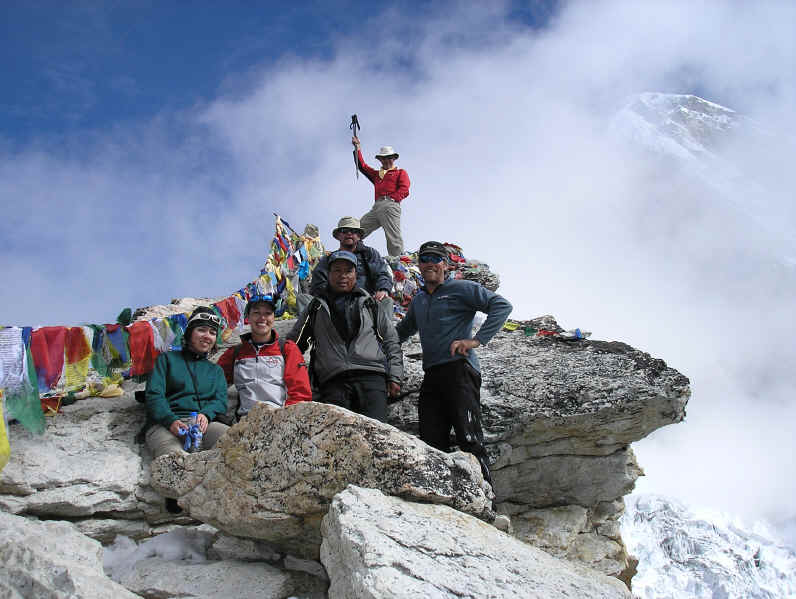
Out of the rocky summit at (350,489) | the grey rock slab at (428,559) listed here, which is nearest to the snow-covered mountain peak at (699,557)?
the rocky summit at (350,489)

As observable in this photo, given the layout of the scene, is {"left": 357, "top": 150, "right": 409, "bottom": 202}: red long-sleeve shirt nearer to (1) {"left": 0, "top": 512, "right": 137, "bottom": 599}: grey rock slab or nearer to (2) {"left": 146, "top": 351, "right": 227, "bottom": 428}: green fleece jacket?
(2) {"left": 146, "top": 351, "right": 227, "bottom": 428}: green fleece jacket

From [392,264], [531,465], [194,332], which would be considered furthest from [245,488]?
[392,264]

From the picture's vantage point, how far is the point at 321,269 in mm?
7812

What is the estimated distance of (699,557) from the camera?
199 ft

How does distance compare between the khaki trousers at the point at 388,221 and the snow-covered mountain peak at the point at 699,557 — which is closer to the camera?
the khaki trousers at the point at 388,221

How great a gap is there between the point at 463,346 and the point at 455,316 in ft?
1.51

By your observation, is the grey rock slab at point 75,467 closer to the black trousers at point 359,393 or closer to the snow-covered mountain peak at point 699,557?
the black trousers at point 359,393

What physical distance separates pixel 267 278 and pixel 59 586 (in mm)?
8708

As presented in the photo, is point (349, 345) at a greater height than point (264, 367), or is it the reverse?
point (349, 345)

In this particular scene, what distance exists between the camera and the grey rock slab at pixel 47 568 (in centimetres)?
388

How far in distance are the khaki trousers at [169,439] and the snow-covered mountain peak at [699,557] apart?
51.8 metres

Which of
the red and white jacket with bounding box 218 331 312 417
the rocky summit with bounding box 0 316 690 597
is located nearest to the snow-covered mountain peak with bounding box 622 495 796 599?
the rocky summit with bounding box 0 316 690 597

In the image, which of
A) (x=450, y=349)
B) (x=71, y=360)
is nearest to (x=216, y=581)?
(x=450, y=349)

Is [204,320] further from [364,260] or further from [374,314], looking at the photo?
[364,260]
